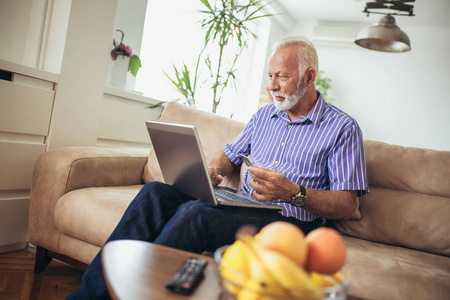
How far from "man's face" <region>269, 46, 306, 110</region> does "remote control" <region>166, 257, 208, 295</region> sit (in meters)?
1.04

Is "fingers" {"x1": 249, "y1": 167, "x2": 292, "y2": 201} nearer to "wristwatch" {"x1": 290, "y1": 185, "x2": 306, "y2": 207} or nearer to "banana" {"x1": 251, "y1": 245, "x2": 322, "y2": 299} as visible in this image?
"wristwatch" {"x1": 290, "y1": 185, "x2": 306, "y2": 207}

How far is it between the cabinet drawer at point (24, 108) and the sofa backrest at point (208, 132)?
1.86 feet

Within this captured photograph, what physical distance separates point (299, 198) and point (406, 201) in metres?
0.57

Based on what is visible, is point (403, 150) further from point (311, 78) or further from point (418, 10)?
point (418, 10)

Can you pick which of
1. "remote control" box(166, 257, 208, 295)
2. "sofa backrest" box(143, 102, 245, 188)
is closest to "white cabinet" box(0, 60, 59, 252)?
"sofa backrest" box(143, 102, 245, 188)

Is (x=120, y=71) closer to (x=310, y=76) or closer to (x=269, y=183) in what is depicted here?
(x=310, y=76)

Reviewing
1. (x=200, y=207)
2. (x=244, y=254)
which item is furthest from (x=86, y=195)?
(x=244, y=254)

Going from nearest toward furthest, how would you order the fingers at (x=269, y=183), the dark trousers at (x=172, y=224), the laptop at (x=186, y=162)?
the dark trousers at (x=172, y=224), the laptop at (x=186, y=162), the fingers at (x=269, y=183)

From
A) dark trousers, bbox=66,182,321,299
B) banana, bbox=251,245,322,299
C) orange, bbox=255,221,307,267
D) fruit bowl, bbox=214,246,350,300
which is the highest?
orange, bbox=255,221,307,267

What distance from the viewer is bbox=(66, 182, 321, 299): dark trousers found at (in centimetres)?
103

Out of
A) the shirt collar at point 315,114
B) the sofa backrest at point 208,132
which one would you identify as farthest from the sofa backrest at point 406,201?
the sofa backrest at point 208,132

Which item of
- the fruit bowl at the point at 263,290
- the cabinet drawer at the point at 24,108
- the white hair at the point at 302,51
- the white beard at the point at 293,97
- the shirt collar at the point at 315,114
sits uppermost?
the white hair at the point at 302,51

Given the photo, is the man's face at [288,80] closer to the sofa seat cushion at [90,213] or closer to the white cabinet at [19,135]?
the sofa seat cushion at [90,213]

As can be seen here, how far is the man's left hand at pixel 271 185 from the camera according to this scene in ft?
4.32
